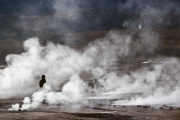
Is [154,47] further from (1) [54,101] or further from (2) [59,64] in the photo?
(1) [54,101]

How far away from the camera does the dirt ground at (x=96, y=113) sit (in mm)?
18364

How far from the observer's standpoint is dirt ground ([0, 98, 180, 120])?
1836cm

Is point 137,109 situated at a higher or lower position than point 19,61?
lower

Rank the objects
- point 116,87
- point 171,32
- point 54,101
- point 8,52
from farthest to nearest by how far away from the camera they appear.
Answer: point 171,32, point 8,52, point 116,87, point 54,101

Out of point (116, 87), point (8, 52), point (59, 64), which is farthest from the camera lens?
point (8, 52)

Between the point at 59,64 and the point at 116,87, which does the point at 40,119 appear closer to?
the point at 116,87

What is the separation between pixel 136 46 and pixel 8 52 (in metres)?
50.0

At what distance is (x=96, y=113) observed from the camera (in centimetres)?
1973

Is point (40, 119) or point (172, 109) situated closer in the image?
point (40, 119)

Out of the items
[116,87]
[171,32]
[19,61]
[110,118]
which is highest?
[171,32]

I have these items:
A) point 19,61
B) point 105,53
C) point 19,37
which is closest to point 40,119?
point 19,61

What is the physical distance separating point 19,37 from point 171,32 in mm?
89955

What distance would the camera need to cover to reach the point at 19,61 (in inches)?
2379

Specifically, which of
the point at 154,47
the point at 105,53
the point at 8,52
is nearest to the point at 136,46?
the point at 154,47
